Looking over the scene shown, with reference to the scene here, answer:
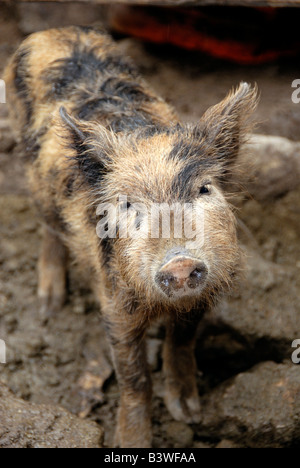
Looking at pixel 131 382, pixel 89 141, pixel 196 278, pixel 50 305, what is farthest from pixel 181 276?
pixel 50 305

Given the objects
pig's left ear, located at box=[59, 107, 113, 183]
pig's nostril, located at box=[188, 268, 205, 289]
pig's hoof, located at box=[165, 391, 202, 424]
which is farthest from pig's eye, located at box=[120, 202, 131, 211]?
pig's hoof, located at box=[165, 391, 202, 424]

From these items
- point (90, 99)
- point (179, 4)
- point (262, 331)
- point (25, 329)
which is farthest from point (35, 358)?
point (179, 4)

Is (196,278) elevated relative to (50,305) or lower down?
lower down

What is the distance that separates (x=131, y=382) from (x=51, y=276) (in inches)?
73.4

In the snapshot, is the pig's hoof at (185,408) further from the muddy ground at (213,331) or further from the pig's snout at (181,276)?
the pig's snout at (181,276)

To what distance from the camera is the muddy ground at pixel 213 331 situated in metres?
4.88

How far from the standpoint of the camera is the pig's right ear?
4074 millimetres

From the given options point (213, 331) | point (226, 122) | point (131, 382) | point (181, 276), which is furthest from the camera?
point (213, 331)

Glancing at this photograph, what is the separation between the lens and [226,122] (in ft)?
13.5

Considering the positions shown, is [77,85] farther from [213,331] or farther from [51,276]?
[213,331]

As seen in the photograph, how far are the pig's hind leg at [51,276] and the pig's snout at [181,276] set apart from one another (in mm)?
2779

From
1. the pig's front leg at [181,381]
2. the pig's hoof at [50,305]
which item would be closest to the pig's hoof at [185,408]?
the pig's front leg at [181,381]

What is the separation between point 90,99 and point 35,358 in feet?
8.04
